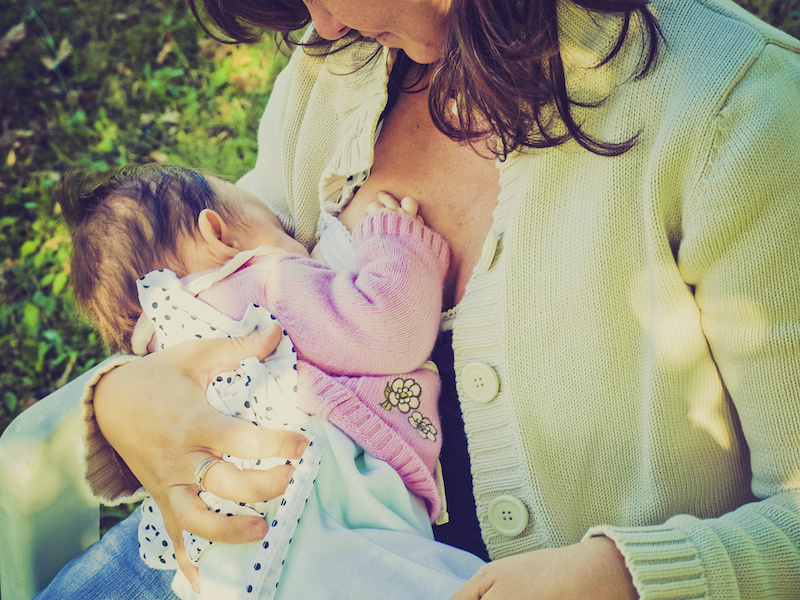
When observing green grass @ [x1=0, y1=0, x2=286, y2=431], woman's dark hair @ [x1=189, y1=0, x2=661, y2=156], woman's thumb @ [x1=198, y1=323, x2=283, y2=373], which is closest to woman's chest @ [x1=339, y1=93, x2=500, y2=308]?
woman's dark hair @ [x1=189, y1=0, x2=661, y2=156]

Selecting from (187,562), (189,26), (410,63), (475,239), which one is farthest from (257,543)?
(189,26)

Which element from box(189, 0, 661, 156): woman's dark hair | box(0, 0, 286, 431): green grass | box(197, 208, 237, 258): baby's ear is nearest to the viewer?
box(189, 0, 661, 156): woman's dark hair

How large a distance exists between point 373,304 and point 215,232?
567mm

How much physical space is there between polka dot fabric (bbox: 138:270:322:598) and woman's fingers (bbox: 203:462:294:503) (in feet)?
0.12

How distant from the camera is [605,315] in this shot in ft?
3.98

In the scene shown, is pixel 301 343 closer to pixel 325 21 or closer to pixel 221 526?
pixel 221 526

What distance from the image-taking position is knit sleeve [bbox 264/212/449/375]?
4.78 feet

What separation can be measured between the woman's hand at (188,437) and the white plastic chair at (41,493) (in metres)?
0.17

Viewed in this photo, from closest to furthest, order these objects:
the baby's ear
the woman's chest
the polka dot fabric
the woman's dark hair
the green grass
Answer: the woman's dark hair, the polka dot fabric, the woman's chest, the baby's ear, the green grass

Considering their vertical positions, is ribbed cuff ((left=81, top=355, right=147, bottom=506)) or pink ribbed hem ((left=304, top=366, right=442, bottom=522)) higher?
pink ribbed hem ((left=304, top=366, right=442, bottom=522))

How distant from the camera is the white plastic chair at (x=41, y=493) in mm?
1585

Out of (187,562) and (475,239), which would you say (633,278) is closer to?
(475,239)

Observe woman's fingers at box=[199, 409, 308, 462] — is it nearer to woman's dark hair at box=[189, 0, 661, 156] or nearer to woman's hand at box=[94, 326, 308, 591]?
woman's hand at box=[94, 326, 308, 591]

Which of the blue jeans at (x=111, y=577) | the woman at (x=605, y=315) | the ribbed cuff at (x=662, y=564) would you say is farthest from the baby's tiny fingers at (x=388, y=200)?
the blue jeans at (x=111, y=577)
